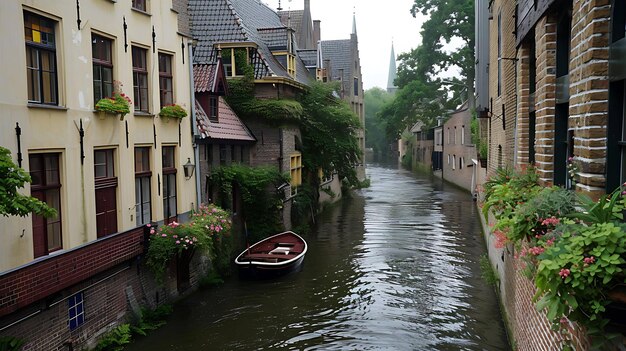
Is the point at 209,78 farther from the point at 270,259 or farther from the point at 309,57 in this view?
the point at 309,57

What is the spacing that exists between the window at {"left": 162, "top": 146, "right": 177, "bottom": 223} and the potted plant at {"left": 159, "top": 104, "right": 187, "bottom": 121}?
915 millimetres

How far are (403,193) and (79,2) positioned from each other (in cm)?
3194

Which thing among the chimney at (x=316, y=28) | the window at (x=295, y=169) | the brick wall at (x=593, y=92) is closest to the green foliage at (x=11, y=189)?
the brick wall at (x=593, y=92)

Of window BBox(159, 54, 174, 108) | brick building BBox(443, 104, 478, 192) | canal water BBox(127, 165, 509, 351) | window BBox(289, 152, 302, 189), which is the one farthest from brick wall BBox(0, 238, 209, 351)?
brick building BBox(443, 104, 478, 192)

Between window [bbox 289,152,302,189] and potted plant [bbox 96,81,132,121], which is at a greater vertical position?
potted plant [bbox 96,81,132,121]

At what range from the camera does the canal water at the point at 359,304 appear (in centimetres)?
1206

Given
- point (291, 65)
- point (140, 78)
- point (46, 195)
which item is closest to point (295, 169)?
point (291, 65)

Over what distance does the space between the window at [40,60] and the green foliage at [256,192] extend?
721 centimetres

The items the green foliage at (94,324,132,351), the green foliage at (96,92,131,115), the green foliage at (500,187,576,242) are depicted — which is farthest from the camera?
the green foliage at (96,92,131,115)

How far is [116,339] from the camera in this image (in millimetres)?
11281

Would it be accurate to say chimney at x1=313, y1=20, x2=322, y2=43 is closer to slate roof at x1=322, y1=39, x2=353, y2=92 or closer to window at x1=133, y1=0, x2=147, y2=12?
slate roof at x1=322, y1=39, x2=353, y2=92

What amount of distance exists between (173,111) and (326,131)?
40.1 ft

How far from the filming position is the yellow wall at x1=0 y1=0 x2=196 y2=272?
8930 millimetres

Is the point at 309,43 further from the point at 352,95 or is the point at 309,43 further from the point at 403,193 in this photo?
the point at 403,193
